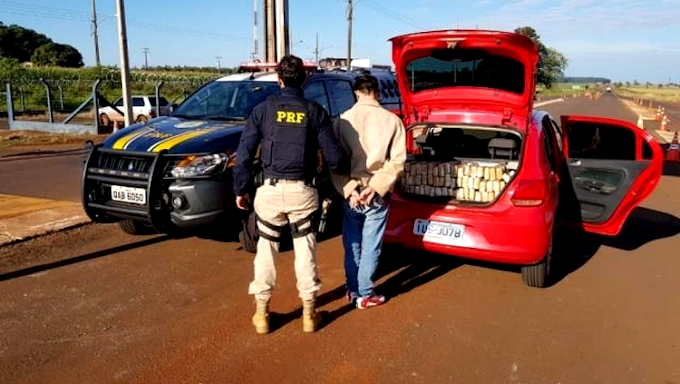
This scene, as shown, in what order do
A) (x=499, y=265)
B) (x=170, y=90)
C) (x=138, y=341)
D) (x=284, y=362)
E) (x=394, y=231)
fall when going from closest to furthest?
(x=284, y=362)
(x=138, y=341)
(x=394, y=231)
(x=499, y=265)
(x=170, y=90)

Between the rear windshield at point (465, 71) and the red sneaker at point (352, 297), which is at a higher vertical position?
the rear windshield at point (465, 71)

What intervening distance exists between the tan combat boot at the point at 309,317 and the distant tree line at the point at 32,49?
86.9m

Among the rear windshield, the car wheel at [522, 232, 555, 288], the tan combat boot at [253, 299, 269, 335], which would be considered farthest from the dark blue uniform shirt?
the car wheel at [522, 232, 555, 288]

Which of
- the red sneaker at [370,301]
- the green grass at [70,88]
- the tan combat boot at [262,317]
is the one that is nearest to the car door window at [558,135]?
the red sneaker at [370,301]

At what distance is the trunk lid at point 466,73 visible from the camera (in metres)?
4.77

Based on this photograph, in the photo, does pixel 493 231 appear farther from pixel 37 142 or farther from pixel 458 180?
pixel 37 142

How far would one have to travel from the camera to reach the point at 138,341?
3.70 meters

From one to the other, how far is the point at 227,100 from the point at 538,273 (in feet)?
12.9

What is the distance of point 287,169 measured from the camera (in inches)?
141

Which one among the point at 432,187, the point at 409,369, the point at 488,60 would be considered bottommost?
the point at 409,369

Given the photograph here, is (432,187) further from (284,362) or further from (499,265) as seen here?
(284,362)

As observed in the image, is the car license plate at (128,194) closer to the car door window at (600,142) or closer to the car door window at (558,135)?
the car door window at (558,135)

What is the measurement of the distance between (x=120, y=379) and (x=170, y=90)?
132 feet

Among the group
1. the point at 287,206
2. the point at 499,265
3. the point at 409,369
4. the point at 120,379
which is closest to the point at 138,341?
the point at 120,379
